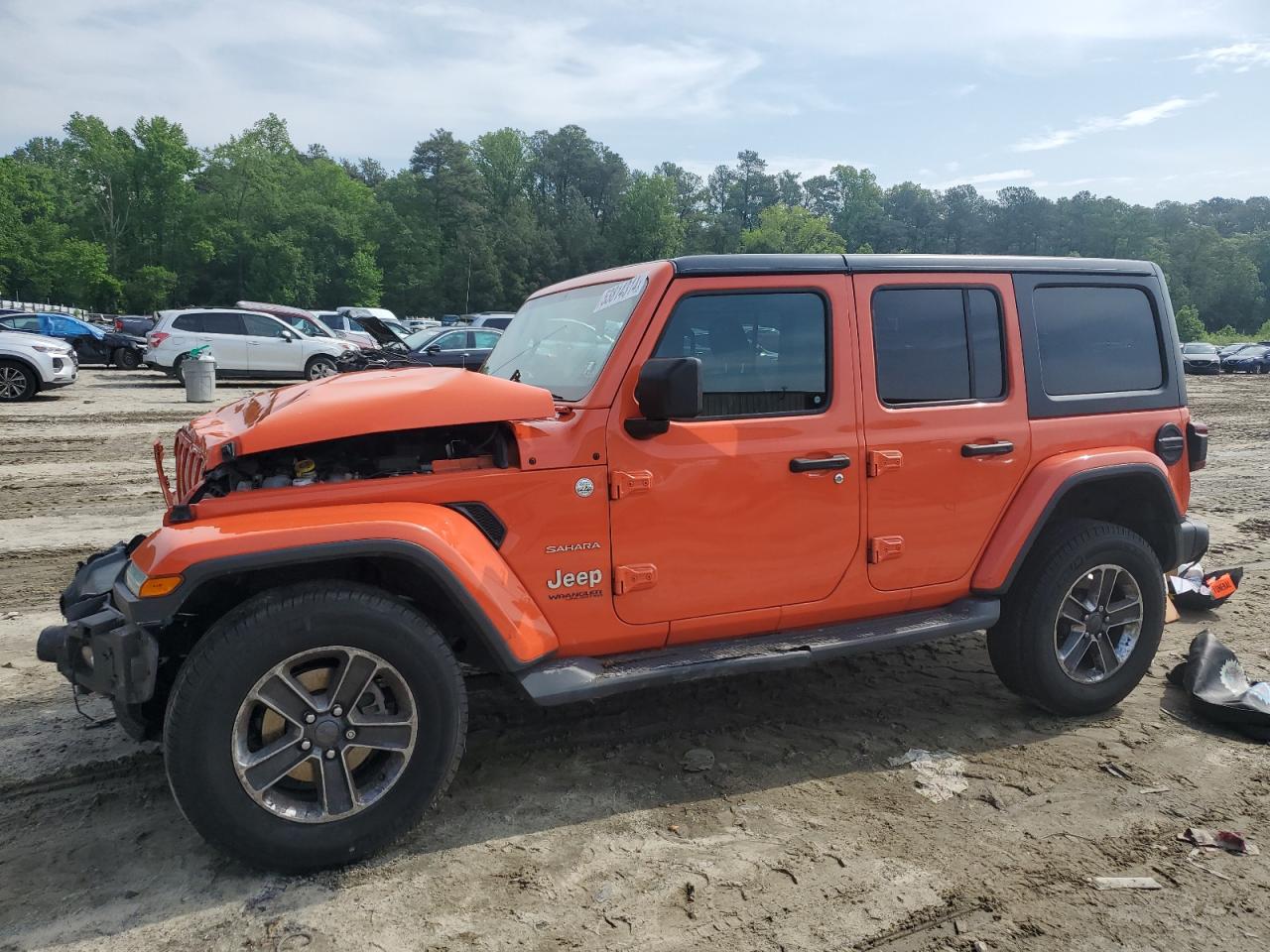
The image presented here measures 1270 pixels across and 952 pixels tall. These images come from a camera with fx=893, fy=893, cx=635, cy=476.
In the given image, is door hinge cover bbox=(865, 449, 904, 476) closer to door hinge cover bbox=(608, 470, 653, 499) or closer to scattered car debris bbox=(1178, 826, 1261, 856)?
door hinge cover bbox=(608, 470, 653, 499)

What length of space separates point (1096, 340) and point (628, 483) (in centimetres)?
255

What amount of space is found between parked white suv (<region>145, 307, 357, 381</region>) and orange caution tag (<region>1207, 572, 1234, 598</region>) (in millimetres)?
Result: 18729

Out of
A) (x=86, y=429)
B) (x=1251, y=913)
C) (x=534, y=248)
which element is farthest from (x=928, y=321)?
(x=534, y=248)

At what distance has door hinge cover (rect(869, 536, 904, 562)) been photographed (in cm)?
373

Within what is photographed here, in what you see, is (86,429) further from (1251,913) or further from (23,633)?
(1251,913)

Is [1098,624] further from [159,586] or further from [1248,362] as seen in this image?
[1248,362]

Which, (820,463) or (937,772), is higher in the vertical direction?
(820,463)

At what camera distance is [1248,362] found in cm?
3972

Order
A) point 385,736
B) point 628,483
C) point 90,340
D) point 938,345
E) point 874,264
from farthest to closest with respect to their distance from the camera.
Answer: point 90,340
point 938,345
point 874,264
point 628,483
point 385,736

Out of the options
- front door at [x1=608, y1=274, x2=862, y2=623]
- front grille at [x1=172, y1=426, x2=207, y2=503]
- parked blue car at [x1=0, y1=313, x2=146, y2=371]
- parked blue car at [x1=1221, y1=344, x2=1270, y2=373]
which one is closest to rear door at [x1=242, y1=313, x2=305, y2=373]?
parked blue car at [x1=0, y1=313, x2=146, y2=371]

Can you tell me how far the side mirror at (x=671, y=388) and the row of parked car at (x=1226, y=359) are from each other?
1636 inches

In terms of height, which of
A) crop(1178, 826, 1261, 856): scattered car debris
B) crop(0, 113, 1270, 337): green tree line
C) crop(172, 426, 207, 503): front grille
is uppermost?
crop(0, 113, 1270, 337): green tree line

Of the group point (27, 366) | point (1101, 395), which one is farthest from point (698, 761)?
point (27, 366)

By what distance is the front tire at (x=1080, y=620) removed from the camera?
4.06m
